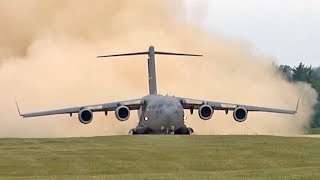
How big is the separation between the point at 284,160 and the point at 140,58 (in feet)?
159

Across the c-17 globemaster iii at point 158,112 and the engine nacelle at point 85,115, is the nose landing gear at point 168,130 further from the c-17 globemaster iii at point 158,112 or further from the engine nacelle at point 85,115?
the engine nacelle at point 85,115

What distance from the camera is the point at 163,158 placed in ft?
111

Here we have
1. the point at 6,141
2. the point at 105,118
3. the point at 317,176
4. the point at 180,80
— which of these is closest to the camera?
the point at 317,176

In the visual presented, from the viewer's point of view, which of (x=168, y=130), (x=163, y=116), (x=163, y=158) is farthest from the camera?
(x=168, y=130)

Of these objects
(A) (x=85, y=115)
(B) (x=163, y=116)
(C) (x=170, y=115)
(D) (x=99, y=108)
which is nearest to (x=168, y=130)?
(B) (x=163, y=116)

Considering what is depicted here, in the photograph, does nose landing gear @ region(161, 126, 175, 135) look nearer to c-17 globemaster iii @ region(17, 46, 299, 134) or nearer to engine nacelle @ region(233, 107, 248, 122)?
c-17 globemaster iii @ region(17, 46, 299, 134)

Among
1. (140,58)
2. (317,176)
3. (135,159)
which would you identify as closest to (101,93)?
(140,58)

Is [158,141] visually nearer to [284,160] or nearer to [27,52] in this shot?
[284,160]

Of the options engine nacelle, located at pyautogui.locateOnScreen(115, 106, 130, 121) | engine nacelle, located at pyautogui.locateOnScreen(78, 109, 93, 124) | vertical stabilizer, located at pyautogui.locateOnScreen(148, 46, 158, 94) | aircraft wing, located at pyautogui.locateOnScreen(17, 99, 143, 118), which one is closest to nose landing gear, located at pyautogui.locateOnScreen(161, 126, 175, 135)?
engine nacelle, located at pyautogui.locateOnScreen(115, 106, 130, 121)

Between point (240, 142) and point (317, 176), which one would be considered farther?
point (240, 142)

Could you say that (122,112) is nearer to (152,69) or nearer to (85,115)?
(85,115)

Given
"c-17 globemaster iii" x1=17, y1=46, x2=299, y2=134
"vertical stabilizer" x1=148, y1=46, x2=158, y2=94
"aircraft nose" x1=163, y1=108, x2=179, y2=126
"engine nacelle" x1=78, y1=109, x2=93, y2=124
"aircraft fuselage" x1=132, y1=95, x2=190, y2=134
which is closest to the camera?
"aircraft nose" x1=163, y1=108, x2=179, y2=126

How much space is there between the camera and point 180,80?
79.9m

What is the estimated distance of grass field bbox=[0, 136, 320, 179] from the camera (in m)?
29.0
